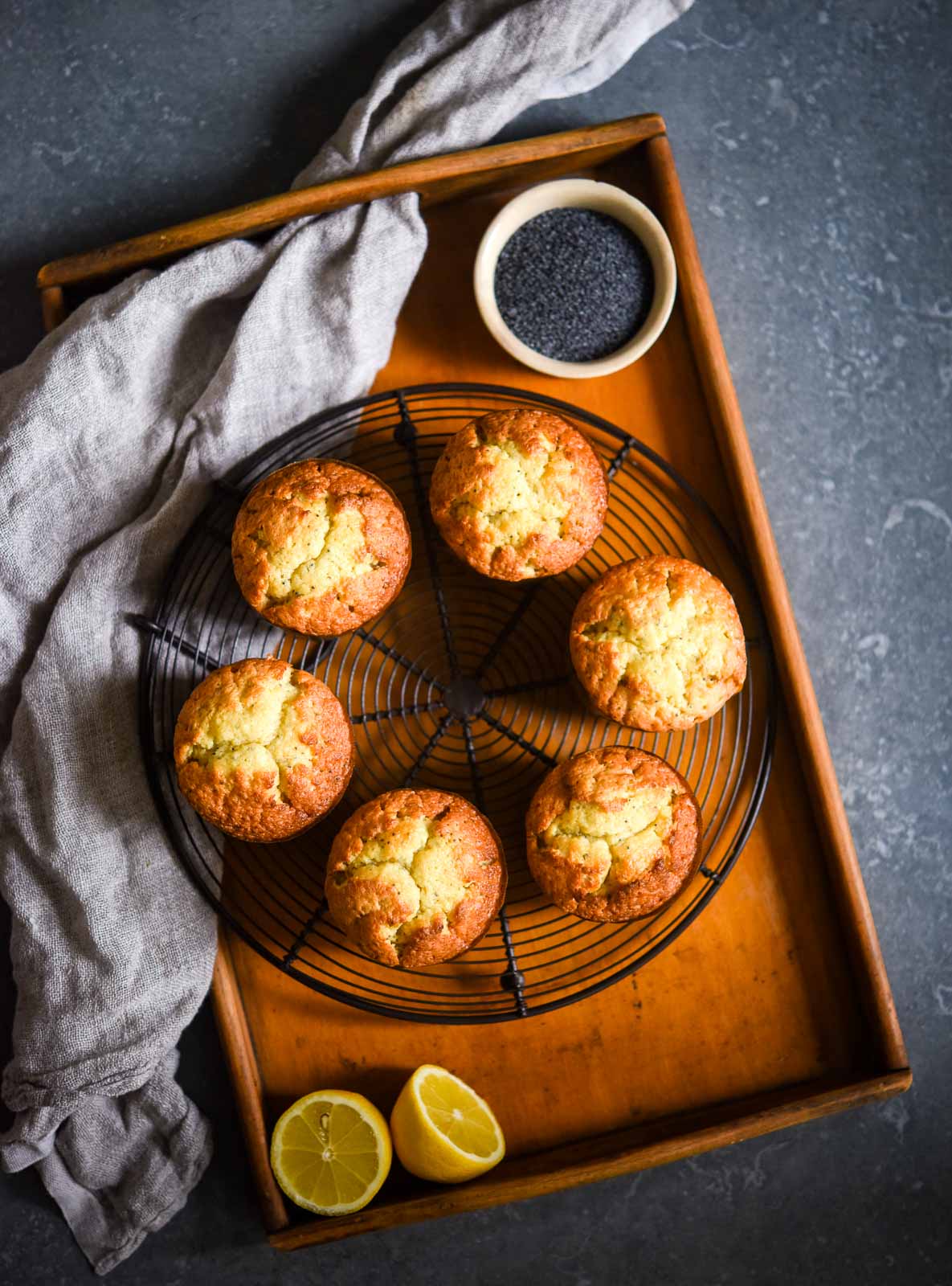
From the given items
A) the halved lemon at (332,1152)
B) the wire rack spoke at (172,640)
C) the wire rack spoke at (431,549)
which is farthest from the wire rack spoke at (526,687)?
the halved lemon at (332,1152)

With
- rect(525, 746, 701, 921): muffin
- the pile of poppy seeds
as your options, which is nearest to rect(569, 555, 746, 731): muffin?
rect(525, 746, 701, 921): muffin

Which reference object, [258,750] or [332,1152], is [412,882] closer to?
[258,750]

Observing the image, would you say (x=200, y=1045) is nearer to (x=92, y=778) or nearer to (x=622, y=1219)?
(x=92, y=778)

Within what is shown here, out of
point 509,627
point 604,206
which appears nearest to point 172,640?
point 509,627

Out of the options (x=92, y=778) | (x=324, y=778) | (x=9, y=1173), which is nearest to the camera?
(x=324, y=778)

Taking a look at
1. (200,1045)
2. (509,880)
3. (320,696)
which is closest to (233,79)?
(320,696)

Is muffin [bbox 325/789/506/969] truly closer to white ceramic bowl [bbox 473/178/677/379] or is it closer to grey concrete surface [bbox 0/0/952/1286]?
grey concrete surface [bbox 0/0/952/1286]

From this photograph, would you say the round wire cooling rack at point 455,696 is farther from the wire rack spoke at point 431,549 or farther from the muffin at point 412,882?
the muffin at point 412,882
